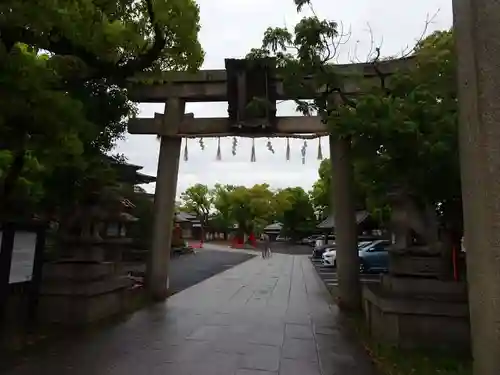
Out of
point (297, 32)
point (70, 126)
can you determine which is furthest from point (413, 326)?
point (70, 126)

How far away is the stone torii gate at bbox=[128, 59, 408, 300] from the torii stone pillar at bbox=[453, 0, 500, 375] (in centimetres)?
782

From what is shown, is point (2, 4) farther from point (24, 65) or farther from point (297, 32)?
point (297, 32)

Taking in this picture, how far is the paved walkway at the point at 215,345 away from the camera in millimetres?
5863

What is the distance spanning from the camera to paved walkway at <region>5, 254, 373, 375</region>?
5863 mm

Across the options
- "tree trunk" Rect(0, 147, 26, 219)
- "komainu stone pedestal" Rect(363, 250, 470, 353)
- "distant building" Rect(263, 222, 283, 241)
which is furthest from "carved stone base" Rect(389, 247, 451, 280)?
"distant building" Rect(263, 222, 283, 241)

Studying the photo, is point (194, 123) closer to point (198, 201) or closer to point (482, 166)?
point (482, 166)

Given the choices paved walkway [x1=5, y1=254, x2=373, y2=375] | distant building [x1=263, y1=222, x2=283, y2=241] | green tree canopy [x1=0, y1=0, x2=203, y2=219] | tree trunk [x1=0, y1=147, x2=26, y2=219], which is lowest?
paved walkway [x1=5, y1=254, x2=373, y2=375]

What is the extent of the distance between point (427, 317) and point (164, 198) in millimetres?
7029

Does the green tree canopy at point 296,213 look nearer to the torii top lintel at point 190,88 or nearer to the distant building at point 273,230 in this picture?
the distant building at point 273,230

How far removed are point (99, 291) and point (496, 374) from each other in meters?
7.07

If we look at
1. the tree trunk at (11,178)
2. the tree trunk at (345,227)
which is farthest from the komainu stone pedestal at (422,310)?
the tree trunk at (11,178)

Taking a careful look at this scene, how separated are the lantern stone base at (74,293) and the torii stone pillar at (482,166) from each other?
6606 millimetres

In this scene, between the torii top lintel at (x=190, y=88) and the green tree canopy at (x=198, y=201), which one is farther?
the green tree canopy at (x=198, y=201)

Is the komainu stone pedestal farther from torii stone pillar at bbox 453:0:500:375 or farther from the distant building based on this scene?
the distant building
